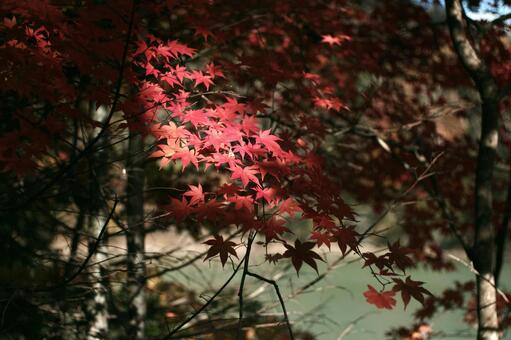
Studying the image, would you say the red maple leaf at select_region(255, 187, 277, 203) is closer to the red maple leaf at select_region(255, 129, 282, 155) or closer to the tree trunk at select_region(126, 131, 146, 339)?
the red maple leaf at select_region(255, 129, 282, 155)

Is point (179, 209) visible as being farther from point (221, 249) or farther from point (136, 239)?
point (136, 239)

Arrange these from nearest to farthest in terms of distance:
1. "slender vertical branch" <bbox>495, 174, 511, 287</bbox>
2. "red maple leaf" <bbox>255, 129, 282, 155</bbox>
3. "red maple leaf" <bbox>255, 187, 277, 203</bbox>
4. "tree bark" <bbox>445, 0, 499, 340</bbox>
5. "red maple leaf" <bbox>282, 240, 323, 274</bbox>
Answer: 1. "red maple leaf" <bbox>282, 240, 323, 274</bbox>
2. "red maple leaf" <bbox>255, 187, 277, 203</bbox>
3. "red maple leaf" <bbox>255, 129, 282, 155</bbox>
4. "tree bark" <bbox>445, 0, 499, 340</bbox>
5. "slender vertical branch" <bbox>495, 174, 511, 287</bbox>

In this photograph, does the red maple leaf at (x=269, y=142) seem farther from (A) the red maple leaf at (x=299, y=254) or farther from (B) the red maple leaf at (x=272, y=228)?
(A) the red maple leaf at (x=299, y=254)

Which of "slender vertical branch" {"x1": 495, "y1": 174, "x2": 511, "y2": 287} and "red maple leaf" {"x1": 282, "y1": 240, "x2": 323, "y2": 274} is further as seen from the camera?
"slender vertical branch" {"x1": 495, "y1": 174, "x2": 511, "y2": 287}

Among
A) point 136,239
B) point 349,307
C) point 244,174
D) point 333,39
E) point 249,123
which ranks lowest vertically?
point 244,174

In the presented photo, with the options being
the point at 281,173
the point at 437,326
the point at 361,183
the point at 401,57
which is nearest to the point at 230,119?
the point at 281,173

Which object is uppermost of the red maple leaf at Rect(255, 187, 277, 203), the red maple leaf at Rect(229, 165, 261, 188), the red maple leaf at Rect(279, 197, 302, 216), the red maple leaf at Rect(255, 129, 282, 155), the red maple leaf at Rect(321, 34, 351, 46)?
the red maple leaf at Rect(321, 34, 351, 46)

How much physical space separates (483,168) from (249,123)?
1847 mm

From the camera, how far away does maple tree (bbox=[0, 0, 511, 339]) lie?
7.71 ft

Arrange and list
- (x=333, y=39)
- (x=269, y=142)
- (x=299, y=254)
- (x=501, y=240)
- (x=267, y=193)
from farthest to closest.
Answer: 1. (x=501, y=240)
2. (x=333, y=39)
3. (x=269, y=142)
4. (x=267, y=193)
5. (x=299, y=254)

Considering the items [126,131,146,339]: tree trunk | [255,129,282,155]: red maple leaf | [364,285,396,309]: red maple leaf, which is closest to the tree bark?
[364,285,396,309]: red maple leaf

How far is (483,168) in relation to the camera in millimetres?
3477

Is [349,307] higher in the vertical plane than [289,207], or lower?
higher

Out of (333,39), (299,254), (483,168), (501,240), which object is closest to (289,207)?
(299,254)
